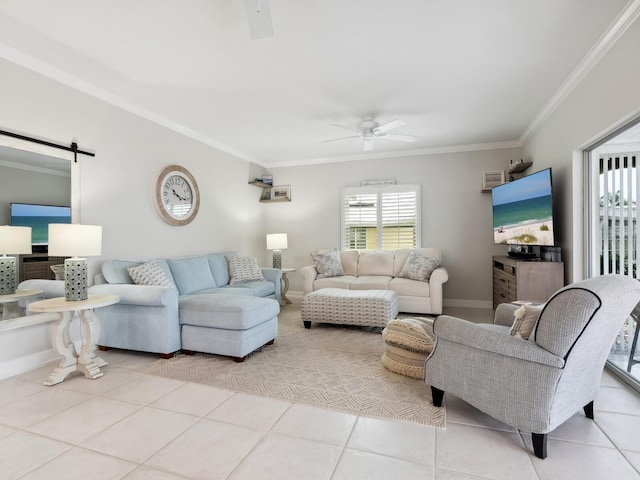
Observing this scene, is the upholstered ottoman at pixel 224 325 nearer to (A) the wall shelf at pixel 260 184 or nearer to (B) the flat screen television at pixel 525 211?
(B) the flat screen television at pixel 525 211

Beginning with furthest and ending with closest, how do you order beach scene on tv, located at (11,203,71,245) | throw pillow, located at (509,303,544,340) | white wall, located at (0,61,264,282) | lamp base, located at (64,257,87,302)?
white wall, located at (0,61,264,282), beach scene on tv, located at (11,203,71,245), lamp base, located at (64,257,87,302), throw pillow, located at (509,303,544,340)

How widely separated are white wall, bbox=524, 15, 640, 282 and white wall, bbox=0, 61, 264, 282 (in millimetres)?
4564

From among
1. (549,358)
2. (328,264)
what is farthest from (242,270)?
(549,358)

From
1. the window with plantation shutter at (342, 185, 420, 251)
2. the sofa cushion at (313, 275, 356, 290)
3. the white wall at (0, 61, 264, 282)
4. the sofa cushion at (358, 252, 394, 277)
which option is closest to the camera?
the white wall at (0, 61, 264, 282)

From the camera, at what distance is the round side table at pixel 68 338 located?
8.42 ft

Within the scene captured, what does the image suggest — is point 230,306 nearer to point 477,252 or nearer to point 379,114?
point 379,114

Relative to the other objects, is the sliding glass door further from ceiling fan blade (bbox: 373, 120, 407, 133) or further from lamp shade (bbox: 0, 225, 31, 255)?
lamp shade (bbox: 0, 225, 31, 255)

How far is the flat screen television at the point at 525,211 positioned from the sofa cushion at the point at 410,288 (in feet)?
4.06

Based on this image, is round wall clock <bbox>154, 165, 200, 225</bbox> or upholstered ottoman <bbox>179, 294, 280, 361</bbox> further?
round wall clock <bbox>154, 165, 200, 225</bbox>

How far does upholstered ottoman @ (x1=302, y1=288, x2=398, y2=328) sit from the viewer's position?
388 cm

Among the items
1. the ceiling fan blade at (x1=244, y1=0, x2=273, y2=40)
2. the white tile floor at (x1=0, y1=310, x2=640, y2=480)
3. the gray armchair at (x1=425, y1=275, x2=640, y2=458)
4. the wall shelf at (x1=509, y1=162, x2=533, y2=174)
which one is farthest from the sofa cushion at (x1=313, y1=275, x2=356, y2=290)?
the ceiling fan blade at (x1=244, y1=0, x2=273, y2=40)

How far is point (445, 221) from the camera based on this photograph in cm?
551

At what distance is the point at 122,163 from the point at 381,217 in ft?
13.0

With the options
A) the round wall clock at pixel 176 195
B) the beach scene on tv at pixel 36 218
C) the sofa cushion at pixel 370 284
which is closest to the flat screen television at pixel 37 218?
the beach scene on tv at pixel 36 218
